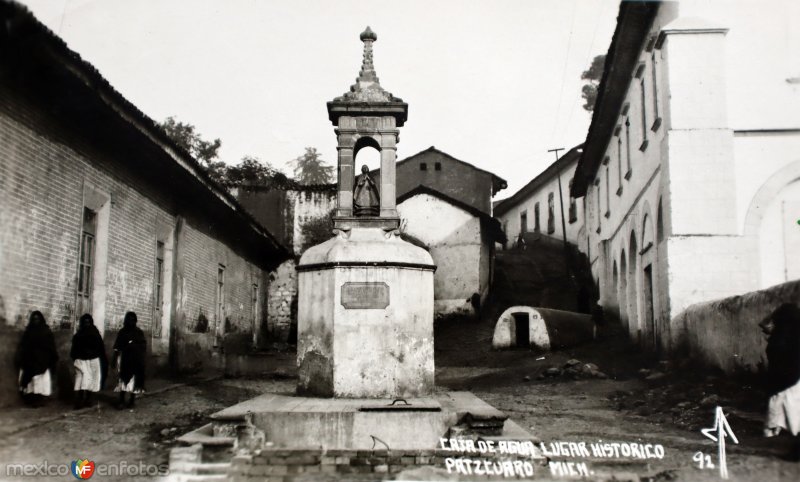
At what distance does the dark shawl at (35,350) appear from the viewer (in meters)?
8.55

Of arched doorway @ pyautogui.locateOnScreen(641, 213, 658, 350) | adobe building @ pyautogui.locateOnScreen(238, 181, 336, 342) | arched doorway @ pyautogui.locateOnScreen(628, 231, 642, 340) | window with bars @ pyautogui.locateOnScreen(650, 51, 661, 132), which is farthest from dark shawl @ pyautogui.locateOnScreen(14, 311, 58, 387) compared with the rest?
adobe building @ pyautogui.locateOnScreen(238, 181, 336, 342)

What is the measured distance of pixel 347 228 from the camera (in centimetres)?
973

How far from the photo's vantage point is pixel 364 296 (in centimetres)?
909

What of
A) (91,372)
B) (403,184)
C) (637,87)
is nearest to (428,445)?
(91,372)

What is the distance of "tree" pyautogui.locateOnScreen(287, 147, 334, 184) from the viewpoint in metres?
60.6

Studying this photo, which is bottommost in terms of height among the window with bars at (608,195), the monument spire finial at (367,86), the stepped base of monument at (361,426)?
the stepped base of monument at (361,426)

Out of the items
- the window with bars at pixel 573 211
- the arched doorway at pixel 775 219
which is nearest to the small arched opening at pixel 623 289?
the arched doorway at pixel 775 219

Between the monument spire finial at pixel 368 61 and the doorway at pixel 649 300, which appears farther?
the doorway at pixel 649 300

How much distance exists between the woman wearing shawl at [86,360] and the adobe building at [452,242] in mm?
19154

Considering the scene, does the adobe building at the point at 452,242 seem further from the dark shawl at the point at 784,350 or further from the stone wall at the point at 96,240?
the dark shawl at the point at 784,350

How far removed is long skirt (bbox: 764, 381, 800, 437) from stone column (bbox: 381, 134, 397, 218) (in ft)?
17.1

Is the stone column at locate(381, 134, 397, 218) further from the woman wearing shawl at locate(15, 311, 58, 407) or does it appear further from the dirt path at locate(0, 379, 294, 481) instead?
the woman wearing shawl at locate(15, 311, 58, 407)

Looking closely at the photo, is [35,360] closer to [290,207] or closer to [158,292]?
[158,292]

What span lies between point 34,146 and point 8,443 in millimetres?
3866
